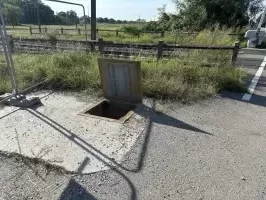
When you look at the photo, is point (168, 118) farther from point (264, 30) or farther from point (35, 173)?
point (264, 30)

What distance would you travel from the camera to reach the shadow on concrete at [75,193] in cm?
270

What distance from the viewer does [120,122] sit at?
452 centimetres

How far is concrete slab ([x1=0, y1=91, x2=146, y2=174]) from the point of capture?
3398 millimetres

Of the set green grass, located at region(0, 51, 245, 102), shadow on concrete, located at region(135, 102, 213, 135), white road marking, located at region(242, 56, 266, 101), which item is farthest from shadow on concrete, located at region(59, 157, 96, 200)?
white road marking, located at region(242, 56, 266, 101)

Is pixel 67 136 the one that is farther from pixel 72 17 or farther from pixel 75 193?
pixel 72 17

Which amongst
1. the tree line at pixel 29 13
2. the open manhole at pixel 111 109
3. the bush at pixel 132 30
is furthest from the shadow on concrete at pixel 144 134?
the bush at pixel 132 30

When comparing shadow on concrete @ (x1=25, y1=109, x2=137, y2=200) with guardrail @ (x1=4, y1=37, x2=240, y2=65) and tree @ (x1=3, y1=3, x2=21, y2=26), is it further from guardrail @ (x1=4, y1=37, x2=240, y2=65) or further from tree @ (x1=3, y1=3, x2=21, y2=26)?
tree @ (x1=3, y1=3, x2=21, y2=26)

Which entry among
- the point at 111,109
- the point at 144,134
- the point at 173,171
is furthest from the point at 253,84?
the point at 173,171

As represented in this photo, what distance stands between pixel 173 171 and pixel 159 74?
358 cm

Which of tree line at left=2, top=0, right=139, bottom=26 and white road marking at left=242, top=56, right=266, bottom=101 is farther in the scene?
tree line at left=2, top=0, right=139, bottom=26

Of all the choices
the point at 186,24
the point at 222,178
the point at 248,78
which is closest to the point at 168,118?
the point at 222,178

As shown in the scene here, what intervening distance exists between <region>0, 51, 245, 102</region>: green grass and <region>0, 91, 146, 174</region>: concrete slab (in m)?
1.28

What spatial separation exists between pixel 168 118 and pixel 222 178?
1.87 meters

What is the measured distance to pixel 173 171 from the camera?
3152mm
